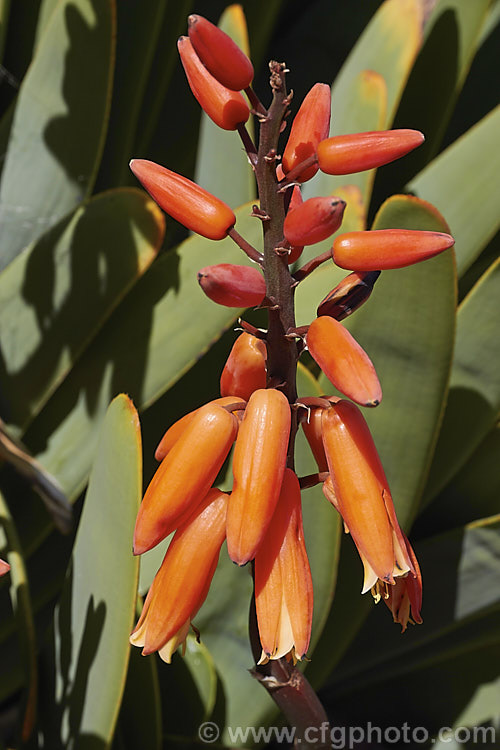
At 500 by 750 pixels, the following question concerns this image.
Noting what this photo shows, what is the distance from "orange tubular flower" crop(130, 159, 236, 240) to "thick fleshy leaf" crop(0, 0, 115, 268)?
2.06 ft

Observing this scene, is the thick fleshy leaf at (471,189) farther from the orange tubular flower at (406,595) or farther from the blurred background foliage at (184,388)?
the orange tubular flower at (406,595)

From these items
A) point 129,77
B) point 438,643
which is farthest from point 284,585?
point 129,77

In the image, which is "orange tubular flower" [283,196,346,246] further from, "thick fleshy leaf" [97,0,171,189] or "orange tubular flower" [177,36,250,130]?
"thick fleshy leaf" [97,0,171,189]

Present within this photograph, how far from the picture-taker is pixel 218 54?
41cm

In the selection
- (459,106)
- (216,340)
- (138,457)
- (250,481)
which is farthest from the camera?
(459,106)

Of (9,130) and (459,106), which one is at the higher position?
(9,130)

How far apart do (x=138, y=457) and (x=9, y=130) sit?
0.73 m

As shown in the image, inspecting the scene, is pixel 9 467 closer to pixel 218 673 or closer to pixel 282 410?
pixel 218 673

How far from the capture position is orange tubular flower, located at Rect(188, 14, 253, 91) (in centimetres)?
40

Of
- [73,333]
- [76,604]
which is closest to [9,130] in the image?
[73,333]

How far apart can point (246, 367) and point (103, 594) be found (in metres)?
0.27

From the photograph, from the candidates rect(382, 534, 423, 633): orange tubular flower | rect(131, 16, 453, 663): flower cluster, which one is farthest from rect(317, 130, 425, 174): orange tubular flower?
rect(382, 534, 423, 633): orange tubular flower

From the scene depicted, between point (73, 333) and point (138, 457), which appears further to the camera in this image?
point (73, 333)

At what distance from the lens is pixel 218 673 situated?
2.63ft
